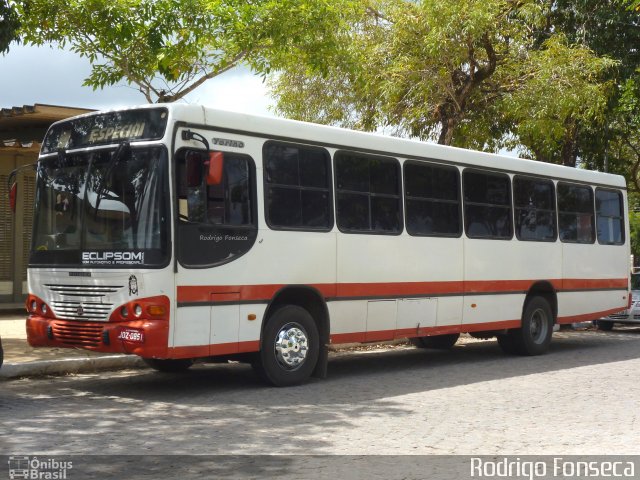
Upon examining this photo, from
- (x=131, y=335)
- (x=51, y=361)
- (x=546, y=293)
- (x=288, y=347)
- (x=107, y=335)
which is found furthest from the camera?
(x=546, y=293)

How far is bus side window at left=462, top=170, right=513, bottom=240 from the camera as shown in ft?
46.1

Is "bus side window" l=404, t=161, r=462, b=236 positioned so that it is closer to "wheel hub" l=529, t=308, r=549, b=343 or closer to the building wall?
"wheel hub" l=529, t=308, r=549, b=343

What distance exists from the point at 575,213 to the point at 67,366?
365 inches

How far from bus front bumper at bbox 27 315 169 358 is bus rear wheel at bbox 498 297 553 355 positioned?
7.36m

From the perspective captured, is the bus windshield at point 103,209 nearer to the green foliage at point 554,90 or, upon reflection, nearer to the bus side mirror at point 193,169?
the bus side mirror at point 193,169

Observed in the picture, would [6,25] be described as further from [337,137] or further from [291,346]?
[291,346]

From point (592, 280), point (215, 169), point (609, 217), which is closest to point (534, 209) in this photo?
point (592, 280)

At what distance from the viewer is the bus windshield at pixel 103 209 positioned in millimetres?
9828

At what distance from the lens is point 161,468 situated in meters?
6.75

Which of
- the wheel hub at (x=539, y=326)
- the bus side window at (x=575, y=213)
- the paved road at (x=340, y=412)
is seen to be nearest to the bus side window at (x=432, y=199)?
the paved road at (x=340, y=412)

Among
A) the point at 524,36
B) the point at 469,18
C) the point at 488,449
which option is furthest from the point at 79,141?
the point at 524,36

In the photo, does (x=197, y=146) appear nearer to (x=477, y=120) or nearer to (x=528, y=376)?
(x=528, y=376)

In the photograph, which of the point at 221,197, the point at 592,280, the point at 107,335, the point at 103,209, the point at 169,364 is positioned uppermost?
the point at 221,197

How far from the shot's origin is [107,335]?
388 inches
